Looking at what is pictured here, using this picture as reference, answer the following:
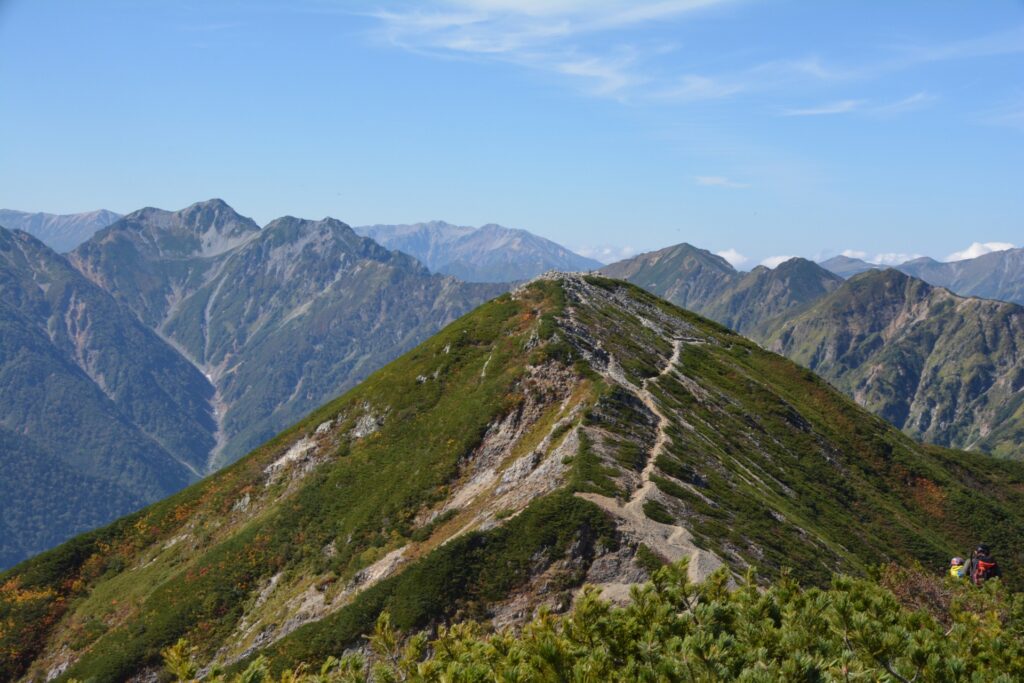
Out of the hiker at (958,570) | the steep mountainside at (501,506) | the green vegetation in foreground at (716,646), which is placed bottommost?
the steep mountainside at (501,506)

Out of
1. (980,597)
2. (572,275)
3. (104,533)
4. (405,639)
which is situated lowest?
(104,533)

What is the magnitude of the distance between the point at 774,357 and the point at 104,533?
368 feet

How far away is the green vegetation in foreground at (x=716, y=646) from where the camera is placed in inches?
890

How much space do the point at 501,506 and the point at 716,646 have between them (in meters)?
39.8

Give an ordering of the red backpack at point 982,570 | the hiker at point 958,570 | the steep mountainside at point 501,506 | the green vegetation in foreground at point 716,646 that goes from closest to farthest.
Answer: the green vegetation in foreground at point 716,646 < the red backpack at point 982,570 < the hiker at point 958,570 < the steep mountainside at point 501,506

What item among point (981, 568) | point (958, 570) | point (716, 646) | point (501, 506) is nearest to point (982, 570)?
point (981, 568)

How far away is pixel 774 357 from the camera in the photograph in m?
130

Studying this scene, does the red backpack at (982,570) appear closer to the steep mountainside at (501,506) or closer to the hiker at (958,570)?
the hiker at (958,570)

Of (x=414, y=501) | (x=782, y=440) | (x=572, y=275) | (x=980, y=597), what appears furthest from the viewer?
(x=572, y=275)

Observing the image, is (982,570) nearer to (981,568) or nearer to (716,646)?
(981,568)

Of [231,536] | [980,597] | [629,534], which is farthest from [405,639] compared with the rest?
[231,536]

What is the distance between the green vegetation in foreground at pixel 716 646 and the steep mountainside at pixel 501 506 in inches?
766

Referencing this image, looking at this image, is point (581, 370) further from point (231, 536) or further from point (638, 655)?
point (638, 655)

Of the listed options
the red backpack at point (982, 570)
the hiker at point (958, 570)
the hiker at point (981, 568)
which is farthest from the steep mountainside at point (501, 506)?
the red backpack at point (982, 570)
